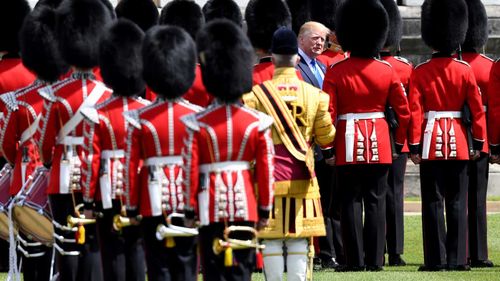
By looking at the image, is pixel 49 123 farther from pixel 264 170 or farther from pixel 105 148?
pixel 264 170

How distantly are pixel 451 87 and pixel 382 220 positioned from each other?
99 cm

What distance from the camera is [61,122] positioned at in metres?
10.4

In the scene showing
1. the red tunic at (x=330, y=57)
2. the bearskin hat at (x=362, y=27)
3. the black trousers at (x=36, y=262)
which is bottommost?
the black trousers at (x=36, y=262)

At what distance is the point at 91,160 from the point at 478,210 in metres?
3.94

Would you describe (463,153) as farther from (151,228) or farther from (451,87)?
(151,228)

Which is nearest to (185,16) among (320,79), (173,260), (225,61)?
(320,79)

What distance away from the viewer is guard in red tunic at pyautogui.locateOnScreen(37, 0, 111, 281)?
10.3 metres

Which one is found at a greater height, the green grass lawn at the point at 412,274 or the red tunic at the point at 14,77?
the red tunic at the point at 14,77

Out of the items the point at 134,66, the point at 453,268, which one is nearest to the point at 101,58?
the point at 134,66

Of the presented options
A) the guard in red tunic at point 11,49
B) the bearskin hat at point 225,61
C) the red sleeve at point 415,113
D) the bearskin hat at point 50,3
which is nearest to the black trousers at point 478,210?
the red sleeve at point 415,113

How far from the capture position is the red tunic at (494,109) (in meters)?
12.8

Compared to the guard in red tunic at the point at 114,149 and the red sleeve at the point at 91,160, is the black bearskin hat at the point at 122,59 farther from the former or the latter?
the red sleeve at the point at 91,160

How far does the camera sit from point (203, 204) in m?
9.45

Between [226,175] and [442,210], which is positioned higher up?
[226,175]
